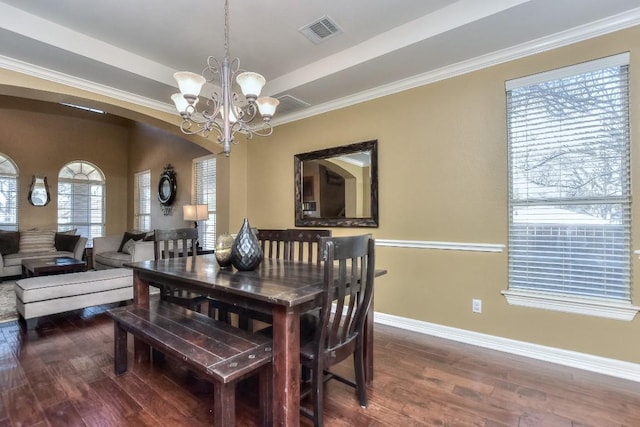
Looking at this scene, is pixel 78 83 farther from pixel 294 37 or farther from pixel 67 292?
pixel 294 37

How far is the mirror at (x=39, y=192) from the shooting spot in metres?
6.48

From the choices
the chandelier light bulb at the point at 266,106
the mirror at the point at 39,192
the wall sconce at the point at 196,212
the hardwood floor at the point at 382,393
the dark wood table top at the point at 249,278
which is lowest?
the hardwood floor at the point at 382,393

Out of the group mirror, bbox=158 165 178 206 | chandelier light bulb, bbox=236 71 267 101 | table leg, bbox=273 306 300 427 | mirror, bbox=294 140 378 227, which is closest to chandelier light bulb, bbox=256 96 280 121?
chandelier light bulb, bbox=236 71 267 101

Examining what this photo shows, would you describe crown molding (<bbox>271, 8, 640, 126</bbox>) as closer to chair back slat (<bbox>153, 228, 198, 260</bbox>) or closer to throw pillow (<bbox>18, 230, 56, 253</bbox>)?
chair back slat (<bbox>153, 228, 198, 260</bbox>)

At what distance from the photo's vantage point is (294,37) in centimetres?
279

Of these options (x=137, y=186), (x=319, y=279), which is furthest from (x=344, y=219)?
(x=137, y=186)

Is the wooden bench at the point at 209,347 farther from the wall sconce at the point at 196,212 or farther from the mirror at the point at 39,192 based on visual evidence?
the mirror at the point at 39,192

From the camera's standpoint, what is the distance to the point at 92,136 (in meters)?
7.42

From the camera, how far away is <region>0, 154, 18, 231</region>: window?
244 inches

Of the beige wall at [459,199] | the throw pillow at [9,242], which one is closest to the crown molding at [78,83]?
the beige wall at [459,199]

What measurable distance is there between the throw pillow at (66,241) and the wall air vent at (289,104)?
15.9 feet

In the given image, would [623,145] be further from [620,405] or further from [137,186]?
[137,186]

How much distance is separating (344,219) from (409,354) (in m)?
1.62

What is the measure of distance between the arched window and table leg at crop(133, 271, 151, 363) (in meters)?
6.39
